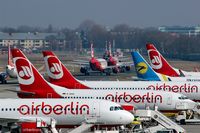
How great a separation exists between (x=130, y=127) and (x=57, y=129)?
6.66 m

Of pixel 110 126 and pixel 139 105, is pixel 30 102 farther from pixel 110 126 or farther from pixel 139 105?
pixel 139 105

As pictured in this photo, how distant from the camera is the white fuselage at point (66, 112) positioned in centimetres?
6588

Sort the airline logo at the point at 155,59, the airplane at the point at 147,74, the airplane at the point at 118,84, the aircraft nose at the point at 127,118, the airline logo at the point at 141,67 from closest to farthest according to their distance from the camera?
the aircraft nose at the point at 127,118 < the airplane at the point at 118,84 < the airplane at the point at 147,74 < the airline logo at the point at 141,67 < the airline logo at the point at 155,59

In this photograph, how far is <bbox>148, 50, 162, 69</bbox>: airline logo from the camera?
360 feet

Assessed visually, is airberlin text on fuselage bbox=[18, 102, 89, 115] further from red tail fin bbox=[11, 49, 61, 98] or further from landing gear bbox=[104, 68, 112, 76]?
landing gear bbox=[104, 68, 112, 76]

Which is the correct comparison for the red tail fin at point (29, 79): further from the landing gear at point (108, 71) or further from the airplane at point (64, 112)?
the landing gear at point (108, 71)

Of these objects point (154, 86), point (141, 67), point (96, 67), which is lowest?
point (154, 86)

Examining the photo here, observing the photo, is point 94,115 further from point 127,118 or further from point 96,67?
point 96,67

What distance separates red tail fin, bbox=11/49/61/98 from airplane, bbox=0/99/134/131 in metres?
12.1

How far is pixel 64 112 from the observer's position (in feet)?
217

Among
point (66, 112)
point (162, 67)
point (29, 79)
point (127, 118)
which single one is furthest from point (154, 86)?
point (162, 67)

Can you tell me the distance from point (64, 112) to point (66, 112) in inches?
6.7

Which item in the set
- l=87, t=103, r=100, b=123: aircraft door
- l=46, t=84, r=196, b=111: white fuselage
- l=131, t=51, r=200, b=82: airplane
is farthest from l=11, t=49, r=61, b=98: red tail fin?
l=131, t=51, r=200, b=82: airplane

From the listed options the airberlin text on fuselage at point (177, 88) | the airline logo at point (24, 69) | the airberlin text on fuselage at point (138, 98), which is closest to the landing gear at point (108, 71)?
the airberlin text on fuselage at point (177, 88)
